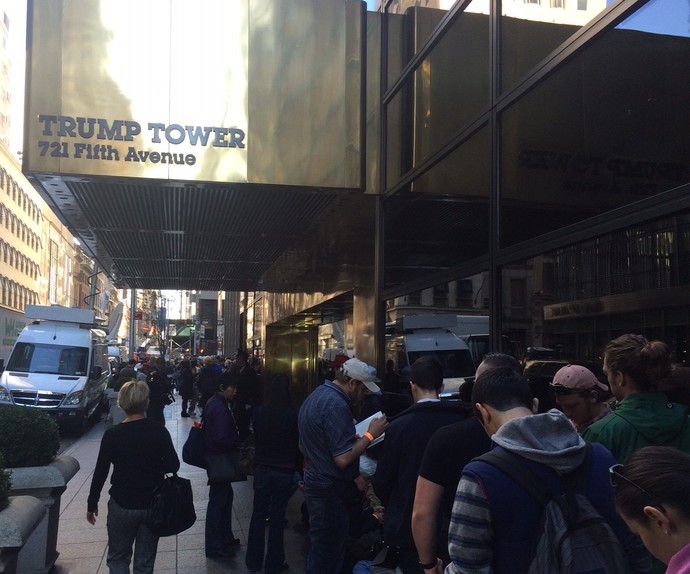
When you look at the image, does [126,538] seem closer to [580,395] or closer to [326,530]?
[326,530]

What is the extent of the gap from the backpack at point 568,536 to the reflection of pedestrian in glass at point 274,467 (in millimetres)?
4118

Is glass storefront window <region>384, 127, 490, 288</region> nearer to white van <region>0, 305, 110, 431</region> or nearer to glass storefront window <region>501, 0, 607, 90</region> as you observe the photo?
glass storefront window <region>501, 0, 607, 90</region>

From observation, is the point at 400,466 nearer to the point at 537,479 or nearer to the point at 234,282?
the point at 537,479

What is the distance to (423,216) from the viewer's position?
833cm

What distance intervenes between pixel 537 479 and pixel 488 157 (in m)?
4.72

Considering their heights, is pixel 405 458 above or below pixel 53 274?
below

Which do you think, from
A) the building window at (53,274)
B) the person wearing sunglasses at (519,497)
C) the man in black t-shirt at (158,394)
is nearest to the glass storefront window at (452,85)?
the person wearing sunglasses at (519,497)

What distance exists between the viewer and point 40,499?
19.2 ft

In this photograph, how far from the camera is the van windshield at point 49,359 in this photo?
61.2 ft

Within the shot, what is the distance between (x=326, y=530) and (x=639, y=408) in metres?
2.66

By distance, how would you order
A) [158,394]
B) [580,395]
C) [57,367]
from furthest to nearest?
[57,367] → [158,394] → [580,395]

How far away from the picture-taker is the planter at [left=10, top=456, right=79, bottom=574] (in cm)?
579

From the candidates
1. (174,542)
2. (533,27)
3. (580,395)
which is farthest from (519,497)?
Answer: (174,542)

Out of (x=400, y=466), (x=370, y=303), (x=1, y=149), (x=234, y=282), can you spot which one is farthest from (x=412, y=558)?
(x=1, y=149)
